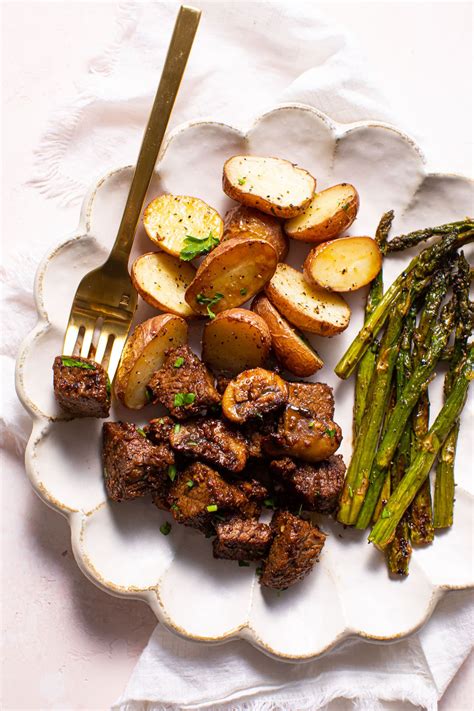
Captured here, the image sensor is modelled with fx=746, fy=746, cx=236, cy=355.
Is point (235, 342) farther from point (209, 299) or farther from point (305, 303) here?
point (305, 303)

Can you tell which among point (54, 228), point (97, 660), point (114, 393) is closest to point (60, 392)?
point (114, 393)

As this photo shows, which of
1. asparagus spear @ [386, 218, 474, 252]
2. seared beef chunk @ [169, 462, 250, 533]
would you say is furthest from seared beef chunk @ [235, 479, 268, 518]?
asparagus spear @ [386, 218, 474, 252]

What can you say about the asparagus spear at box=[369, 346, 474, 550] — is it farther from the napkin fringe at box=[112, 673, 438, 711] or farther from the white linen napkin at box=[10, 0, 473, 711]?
the napkin fringe at box=[112, 673, 438, 711]

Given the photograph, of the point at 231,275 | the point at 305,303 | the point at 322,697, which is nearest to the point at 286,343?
the point at 305,303

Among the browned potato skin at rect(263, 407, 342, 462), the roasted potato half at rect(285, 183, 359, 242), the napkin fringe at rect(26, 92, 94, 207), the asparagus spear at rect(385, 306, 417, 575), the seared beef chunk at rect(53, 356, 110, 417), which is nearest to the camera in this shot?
the seared beef chunk at rect(53, 356, 110, 417)

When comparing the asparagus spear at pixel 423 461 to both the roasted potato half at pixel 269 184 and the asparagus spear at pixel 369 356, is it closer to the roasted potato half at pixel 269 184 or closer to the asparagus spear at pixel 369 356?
the asparagus spear at pixel 369 356

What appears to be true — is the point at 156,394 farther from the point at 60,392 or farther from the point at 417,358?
the point at 417,358

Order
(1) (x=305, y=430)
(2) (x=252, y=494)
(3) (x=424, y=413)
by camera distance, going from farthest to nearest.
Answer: (3) (x=424, y=413) < (2) (x=252, y=494) < (1) (x=305, y=430)
